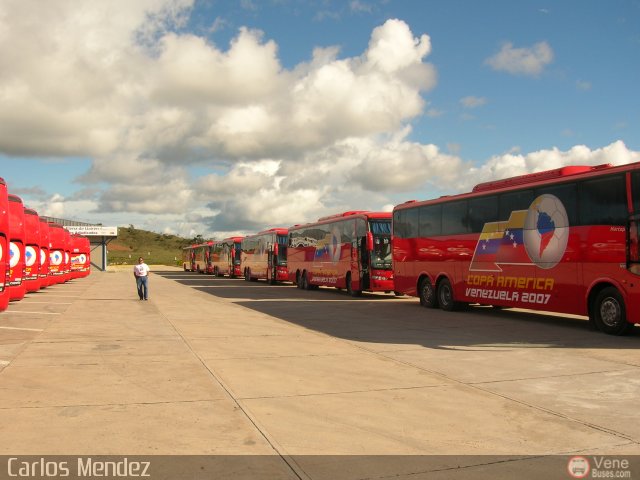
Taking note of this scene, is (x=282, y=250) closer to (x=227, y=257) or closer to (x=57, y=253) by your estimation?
(x=57, y=253)

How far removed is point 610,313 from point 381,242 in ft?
40.8

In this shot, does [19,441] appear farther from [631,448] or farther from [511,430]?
[631,448]

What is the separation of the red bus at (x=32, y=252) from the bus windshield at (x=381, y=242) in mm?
13214

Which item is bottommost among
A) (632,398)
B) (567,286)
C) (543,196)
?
(632,398)

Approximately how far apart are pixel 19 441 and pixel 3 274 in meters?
10.9

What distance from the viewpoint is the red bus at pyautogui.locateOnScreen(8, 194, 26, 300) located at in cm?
1792

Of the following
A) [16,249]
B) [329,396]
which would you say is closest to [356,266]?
[16,249]

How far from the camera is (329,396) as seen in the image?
7.23 m

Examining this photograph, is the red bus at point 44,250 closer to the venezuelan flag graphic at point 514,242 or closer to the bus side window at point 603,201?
the venezuelan flag graphic at point 514,242

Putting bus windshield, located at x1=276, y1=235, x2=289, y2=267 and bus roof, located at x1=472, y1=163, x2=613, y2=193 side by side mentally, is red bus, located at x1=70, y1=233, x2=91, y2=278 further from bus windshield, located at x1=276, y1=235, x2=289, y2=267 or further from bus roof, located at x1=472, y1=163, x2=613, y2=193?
bus roof, located at x1=472, y1=163, x2=613, y2=193

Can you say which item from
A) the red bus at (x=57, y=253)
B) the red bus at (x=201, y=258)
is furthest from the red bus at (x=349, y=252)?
the red bus at (x=201, y=258)

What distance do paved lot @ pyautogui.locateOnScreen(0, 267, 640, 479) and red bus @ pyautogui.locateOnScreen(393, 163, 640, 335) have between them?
38.0 inches
